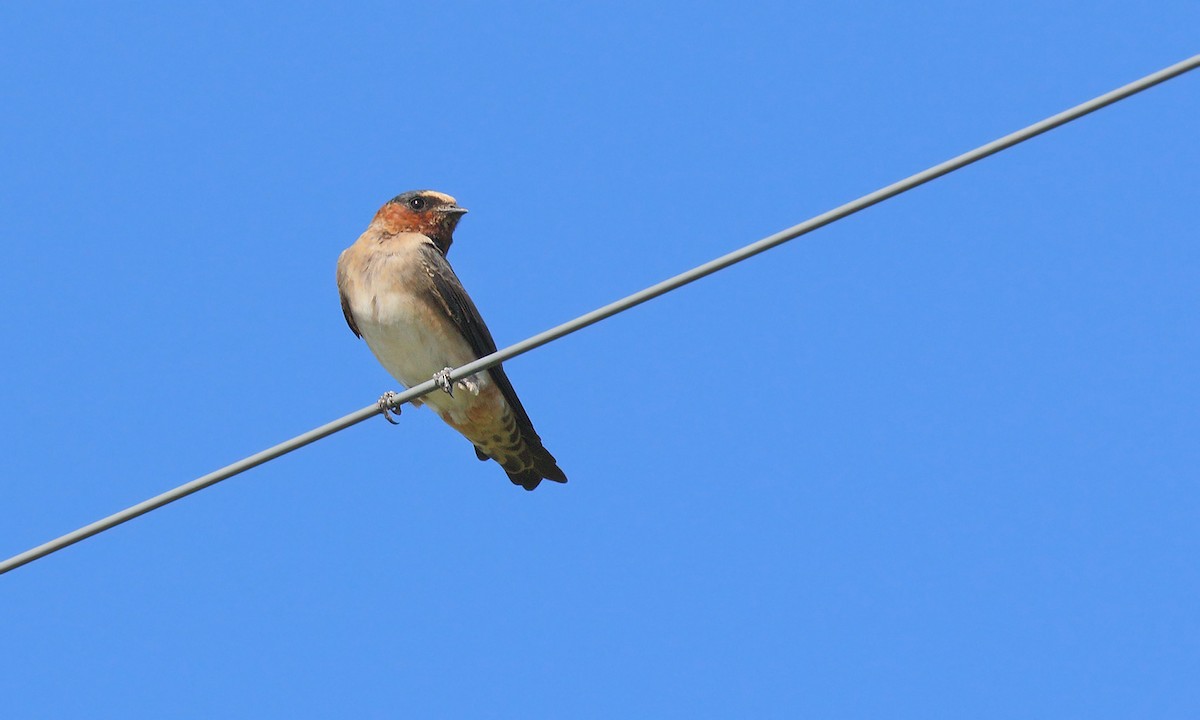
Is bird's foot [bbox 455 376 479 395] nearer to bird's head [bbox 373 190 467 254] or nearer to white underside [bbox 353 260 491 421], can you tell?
white underside [bbox 353 260 491 421]

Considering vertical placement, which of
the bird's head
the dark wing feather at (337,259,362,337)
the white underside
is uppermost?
the bird's head

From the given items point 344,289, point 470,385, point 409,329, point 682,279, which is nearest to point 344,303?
point 344,289

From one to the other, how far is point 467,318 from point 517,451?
117 cm

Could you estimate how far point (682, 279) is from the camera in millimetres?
7137

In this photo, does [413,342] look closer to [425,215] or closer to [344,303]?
[344,303]

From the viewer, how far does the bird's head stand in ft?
40.4

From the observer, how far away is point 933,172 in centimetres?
678

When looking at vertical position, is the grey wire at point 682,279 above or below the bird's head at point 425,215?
below

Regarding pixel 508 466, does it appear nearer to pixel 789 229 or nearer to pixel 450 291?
pixel 450 291

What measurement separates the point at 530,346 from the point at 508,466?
4925 millimetres

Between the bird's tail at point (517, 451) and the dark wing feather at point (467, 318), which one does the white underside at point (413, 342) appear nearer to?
the dark wing feather at point (467, 318)

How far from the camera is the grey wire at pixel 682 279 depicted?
6707 millimetres

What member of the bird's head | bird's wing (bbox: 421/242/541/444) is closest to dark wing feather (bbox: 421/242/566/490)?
bird's wing (bbox: 421/242/541/444)

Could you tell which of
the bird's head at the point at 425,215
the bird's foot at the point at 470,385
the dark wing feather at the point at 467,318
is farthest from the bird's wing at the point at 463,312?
the bird's head at the point at 425,215
